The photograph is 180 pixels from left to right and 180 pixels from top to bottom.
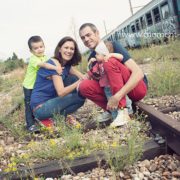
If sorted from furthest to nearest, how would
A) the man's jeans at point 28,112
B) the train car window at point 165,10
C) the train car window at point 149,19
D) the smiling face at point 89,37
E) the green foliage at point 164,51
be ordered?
1. the train car window at point 149,19
2. the train car window at point 165,10
3. the green foliage at point 164,51
4. the man's jeans at point 28,112
5. the smiling face at point 89,37

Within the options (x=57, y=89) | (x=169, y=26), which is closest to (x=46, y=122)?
(x=57, y=89)

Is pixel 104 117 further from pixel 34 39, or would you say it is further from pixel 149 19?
pixel 149 19

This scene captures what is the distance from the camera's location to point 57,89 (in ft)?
13.3

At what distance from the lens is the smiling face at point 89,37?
3.77 metres

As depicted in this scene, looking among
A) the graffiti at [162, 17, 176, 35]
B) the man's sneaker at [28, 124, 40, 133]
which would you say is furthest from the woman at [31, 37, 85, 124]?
the graffiti at [162, 17, 176, 35]

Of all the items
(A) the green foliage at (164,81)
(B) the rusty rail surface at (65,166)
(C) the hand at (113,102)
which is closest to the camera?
(B) the rusty rail surface at (65,166)

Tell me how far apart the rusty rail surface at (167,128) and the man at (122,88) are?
1.18 ft

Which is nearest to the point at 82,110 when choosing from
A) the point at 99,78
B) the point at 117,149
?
the point at 99,78

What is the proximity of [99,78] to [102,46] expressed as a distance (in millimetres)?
411

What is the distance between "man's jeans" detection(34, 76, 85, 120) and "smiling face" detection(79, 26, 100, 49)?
2.58 feet

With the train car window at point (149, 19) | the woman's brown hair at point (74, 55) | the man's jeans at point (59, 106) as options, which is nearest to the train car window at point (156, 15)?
the train car window at point (149, 19)

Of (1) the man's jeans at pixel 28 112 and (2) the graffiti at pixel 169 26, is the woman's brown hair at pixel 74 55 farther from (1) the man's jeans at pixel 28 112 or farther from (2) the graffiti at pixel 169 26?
(2) the graffiti at pixel 169 26

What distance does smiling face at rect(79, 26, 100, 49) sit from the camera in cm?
377

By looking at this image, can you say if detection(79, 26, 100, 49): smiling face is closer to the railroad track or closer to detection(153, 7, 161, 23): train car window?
the railroad track
